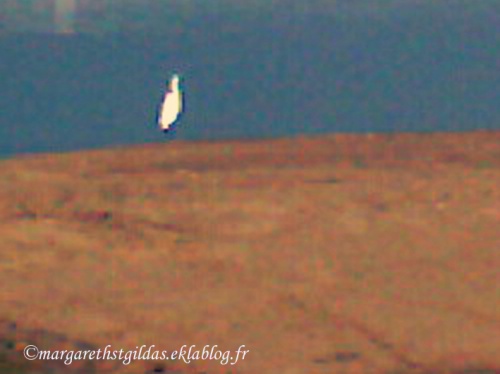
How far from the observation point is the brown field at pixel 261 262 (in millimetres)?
7047

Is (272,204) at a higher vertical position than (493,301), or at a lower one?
higher

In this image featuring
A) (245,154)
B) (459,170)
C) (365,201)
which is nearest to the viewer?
(365,201)

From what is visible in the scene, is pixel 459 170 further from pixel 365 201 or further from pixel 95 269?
pixel 95 269

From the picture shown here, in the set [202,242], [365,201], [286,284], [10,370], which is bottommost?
[10,370]

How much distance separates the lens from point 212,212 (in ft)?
30.7

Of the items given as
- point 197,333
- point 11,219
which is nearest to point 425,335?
point 197,333

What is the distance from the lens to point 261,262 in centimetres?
845

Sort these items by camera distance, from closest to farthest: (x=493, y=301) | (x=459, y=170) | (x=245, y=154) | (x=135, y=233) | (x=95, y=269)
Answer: (x=493, y=301) < (x=95, y=269) < (x=135, y=233) < (x=459, y=170) < (x=245, y=154)

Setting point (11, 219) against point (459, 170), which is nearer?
point (11, 219)

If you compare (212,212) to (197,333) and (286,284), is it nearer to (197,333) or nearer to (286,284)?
(286,284)

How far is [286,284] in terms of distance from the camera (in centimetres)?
805

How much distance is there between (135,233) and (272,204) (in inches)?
40.7

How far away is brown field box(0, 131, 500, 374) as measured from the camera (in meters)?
7.05

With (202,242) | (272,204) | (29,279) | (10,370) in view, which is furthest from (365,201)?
(10,370)
